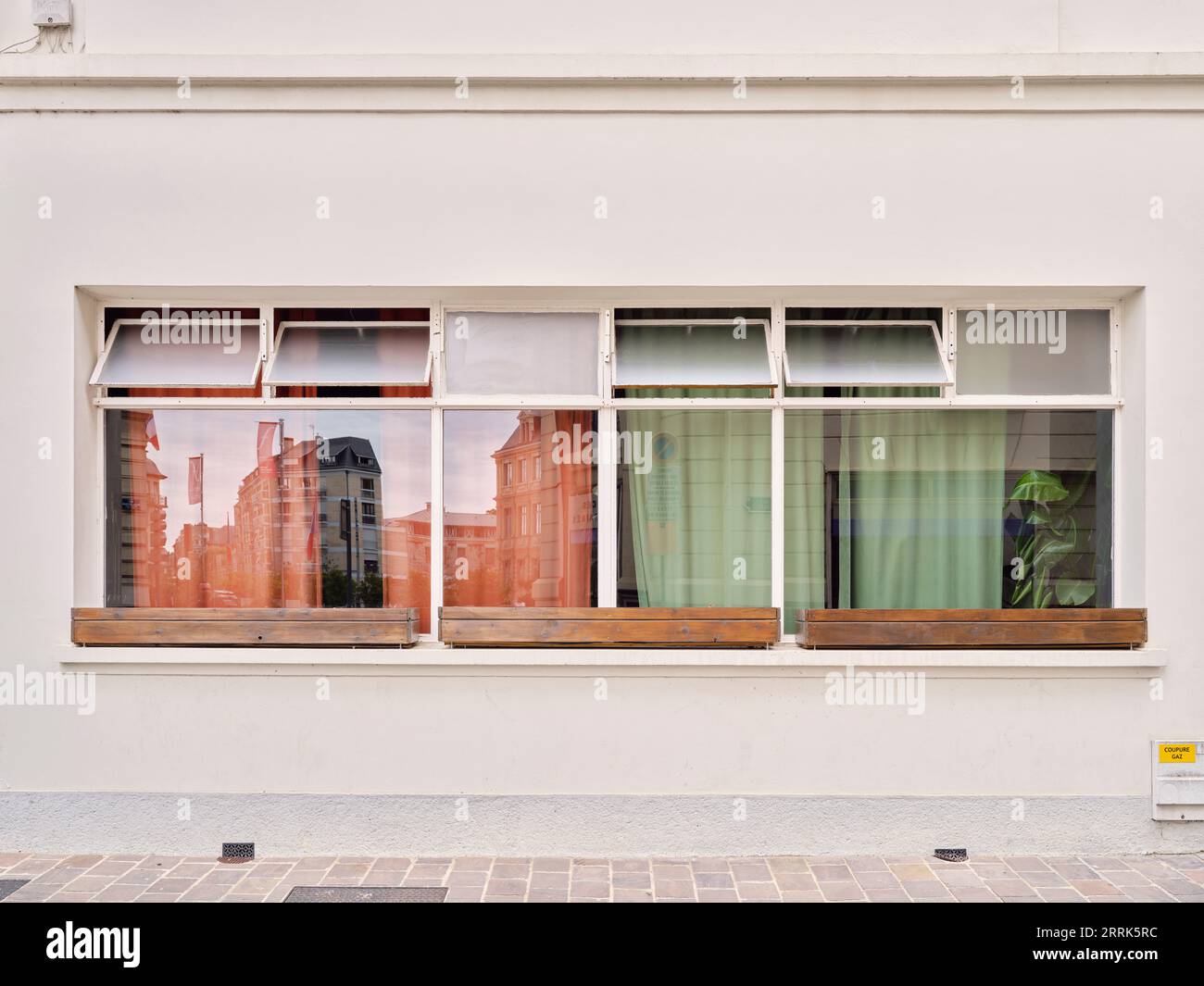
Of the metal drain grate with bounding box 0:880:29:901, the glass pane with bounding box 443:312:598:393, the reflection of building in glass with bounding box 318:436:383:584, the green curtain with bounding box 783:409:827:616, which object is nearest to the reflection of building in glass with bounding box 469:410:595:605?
the glass pane with bounding box 443:312:598:393

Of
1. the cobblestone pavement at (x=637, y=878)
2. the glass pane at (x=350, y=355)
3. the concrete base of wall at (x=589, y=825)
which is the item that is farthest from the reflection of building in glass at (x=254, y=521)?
the cobblestone pavement at (x=637, y=878)

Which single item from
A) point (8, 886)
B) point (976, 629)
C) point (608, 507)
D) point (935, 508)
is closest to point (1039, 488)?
point (935, 508)

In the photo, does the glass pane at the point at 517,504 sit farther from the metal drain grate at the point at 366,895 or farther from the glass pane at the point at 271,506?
Result: the metal drain grate at the point at 366,895

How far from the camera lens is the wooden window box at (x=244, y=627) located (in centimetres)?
593

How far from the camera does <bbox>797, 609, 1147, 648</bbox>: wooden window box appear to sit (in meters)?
5.90

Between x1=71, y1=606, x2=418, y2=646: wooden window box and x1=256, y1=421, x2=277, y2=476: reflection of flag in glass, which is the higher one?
x1=256, y1=421, x2=277, y2=476: reflection of flag in glass

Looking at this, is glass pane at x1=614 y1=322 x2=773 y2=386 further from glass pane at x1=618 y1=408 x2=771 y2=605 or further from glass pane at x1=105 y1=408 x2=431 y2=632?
glass pane at x1=105 y1=408 x2=431 y2=632

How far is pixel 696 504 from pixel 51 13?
16.7 ft

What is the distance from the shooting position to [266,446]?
633 cm

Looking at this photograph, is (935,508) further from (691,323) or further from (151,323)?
(151,323)

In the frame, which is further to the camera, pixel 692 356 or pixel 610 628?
pixel 692 356

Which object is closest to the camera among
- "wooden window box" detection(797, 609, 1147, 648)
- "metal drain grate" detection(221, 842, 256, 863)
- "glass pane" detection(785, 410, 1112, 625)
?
"metal drain grate" detection(221, 842, 256, 863)

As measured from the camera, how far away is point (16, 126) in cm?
601

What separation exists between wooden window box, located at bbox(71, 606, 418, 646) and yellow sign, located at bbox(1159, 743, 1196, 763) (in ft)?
15.2
